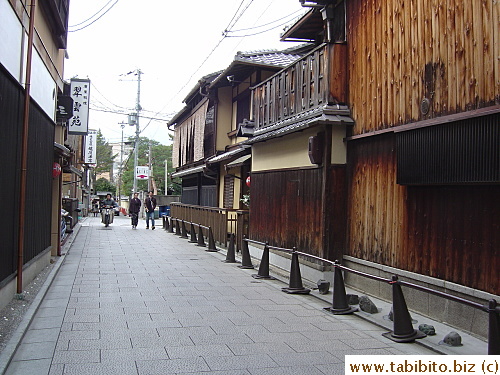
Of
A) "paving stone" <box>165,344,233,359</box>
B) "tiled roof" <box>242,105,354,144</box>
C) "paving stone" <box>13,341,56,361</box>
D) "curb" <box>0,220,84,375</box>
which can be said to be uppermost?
"tiled roof" <box>242,105,354,144</box>

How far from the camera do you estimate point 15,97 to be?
7.91 metres

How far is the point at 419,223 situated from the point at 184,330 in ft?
13.4

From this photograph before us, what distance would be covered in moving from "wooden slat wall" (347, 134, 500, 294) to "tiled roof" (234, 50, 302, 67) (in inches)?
321

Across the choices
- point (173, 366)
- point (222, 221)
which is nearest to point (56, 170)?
point (222, 221)

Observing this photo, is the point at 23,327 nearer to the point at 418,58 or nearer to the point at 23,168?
the point at 23,168

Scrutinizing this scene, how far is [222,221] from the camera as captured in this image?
18.0 metres

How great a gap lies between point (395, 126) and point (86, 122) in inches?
496

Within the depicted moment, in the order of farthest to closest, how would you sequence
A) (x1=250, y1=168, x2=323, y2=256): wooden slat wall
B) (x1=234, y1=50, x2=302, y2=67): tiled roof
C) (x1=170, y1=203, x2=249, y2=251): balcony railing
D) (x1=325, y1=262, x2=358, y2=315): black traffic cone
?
(x1=234, y1=50, x2=302, y2=67): tiled roof, (x1=170, y1=203, x2=249, y2=251): balcony railing, (x1=250, y1=168, x2=323, y2=256): wooden slat wall, (x1=325, y1=262, x2=358, y2=315): black traffic cone

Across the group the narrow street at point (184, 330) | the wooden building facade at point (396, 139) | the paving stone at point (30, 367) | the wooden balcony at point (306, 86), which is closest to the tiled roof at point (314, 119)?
the wooden building facade at point (396, 139)

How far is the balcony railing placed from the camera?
1655 centimetres

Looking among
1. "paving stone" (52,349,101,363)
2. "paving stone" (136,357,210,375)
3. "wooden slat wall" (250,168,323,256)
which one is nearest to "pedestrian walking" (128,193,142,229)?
"wooden slat wall" (250,168,323,256)

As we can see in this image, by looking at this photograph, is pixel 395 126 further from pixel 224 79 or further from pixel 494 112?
pixel 224 79

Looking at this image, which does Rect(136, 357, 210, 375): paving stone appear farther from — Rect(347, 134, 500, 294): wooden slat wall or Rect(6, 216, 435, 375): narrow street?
Rect(347, 134, 500, 294): wooden slat wall

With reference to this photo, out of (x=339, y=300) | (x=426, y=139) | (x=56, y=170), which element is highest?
(x=426, y=139)
